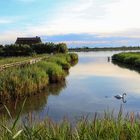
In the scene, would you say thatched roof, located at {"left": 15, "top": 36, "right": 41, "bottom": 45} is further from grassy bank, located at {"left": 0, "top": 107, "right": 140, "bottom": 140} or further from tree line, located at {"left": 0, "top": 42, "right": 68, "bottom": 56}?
grassy bank, located at {"left": 0, "top": 107, "right": 140, "bottom": 140}

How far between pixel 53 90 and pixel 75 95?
3121 mm

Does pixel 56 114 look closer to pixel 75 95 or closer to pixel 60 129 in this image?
pixel 75 95

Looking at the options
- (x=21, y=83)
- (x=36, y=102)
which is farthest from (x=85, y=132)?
(x=21, y=83)

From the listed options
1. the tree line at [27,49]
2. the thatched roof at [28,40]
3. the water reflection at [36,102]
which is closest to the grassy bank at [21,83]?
the water reflection at [36,102]

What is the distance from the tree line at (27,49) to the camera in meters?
84.8

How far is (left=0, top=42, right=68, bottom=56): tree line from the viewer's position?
84.8 meters

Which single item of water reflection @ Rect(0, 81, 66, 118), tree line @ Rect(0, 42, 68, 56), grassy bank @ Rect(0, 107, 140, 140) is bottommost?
tree line @ Rect(0, 42, 68, 56)

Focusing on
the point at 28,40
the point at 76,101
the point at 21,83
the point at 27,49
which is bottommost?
the point at 27,49

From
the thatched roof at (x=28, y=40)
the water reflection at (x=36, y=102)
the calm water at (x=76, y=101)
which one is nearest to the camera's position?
the calm water at (x=76, y=101)

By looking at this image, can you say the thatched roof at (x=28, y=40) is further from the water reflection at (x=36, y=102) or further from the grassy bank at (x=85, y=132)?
→ the grassy bank at (x=85, y=132)

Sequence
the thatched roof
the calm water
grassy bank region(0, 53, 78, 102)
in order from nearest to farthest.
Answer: the calm water
grassy bank region(0, 53, 78, 102)
the thatched roof

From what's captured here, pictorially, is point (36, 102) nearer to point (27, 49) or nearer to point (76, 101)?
point (76, 101)

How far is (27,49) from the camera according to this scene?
281 ft

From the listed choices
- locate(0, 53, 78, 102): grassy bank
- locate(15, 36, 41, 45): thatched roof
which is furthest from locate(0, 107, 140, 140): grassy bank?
locate(15, 36, 41, 45): thatched roof
